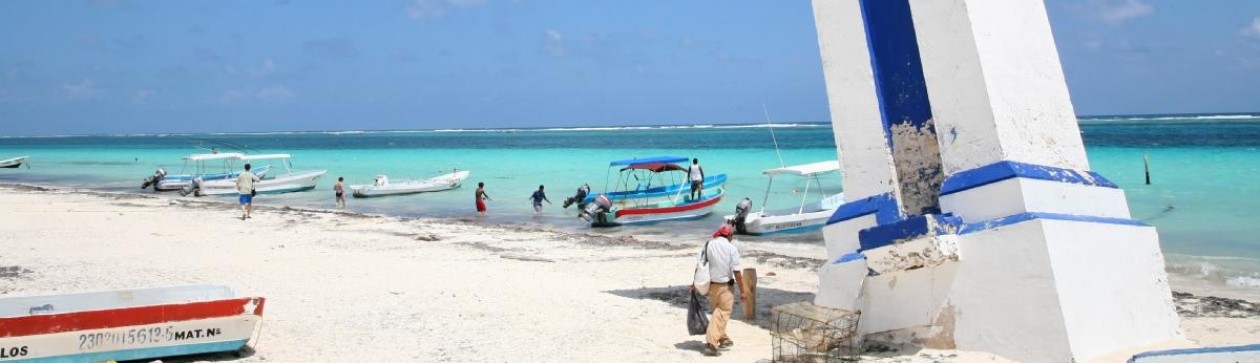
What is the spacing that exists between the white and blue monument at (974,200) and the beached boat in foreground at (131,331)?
5434 millimetres

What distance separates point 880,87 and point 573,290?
5.38 meters

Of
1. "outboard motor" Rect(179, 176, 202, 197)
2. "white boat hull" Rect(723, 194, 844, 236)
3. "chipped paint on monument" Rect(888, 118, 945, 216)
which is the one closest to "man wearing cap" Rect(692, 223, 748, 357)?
"chipped paint on monument" Rect(888, 118, 945, 216)

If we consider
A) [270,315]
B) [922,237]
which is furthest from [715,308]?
[270,315]

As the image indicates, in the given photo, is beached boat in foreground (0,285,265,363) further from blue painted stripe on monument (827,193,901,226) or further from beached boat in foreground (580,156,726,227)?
beached boat in foreground (580,156,726,227)

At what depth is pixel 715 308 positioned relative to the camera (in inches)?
355

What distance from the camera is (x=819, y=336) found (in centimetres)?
868

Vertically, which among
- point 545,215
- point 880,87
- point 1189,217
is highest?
point 880,87

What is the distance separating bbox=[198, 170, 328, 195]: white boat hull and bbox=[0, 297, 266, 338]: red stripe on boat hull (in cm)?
3029

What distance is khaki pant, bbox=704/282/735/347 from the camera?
29.4 ft

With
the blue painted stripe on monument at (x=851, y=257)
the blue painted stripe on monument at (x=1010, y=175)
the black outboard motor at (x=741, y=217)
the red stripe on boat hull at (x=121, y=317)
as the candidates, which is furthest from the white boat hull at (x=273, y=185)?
the blue painted stripe on monument at (x=1010, y=175)

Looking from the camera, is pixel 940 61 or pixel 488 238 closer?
pixel 940 61

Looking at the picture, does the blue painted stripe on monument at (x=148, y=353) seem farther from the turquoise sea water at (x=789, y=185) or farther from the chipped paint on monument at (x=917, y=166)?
the turquoise sea water at (x=789, y=185)

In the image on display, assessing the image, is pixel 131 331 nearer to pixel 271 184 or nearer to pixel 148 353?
pixel 148 353

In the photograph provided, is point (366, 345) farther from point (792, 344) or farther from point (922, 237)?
point (922, 237)
